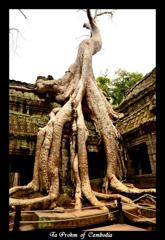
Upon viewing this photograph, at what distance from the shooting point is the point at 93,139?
7.62m

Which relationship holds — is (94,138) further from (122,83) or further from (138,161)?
(122,83)

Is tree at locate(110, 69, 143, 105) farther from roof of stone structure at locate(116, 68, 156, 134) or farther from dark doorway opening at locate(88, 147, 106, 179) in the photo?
dark doorway opening at locate(88, 147, 106, 179)

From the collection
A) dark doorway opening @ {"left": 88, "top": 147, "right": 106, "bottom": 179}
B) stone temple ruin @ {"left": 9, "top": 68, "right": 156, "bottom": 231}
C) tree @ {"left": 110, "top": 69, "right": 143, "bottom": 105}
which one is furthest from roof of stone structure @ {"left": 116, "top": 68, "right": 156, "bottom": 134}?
tree @ {"left": 110, "top": 69, "right": 143, "bottom": 105}

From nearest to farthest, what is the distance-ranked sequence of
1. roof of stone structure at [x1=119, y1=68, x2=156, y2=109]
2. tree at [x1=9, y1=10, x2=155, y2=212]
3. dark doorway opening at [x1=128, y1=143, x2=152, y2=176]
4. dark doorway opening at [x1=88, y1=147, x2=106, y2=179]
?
tree at [x1=9, y1=10, x2=155, y2=212] → dark doorway opening at [x1=128, y1=143, x2=152, y2=176] → dark doorway opening at [x1=88, y1=147, x2=106, y2=179] → roof of stone structure at [x1=119, y1=68, x2=156, y2=109]

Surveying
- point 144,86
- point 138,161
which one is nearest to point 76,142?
point 138,161

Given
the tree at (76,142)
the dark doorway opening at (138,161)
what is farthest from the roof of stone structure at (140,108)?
the dark doorway opening at (138,161)

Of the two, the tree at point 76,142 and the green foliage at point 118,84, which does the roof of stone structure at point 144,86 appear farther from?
the green foliage at point 118,84

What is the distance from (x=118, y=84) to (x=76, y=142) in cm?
1181

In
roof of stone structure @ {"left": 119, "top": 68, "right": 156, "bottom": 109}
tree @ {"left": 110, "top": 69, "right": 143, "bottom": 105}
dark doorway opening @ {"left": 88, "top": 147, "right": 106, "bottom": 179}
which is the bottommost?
dark doorway opening @ {"left": 88, "top": 147, "right": 106, "bottom": 179}

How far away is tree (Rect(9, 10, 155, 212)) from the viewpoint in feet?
18.3

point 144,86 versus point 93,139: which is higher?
point 144,86

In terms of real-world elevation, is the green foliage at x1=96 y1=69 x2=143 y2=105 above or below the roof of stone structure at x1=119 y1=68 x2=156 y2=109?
above
